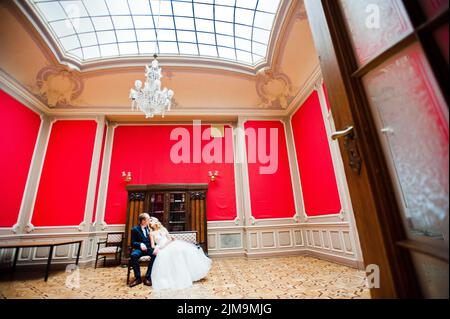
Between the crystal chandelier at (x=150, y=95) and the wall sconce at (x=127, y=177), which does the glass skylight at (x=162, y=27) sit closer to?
the crystal chandelier at (x=150, y=95)

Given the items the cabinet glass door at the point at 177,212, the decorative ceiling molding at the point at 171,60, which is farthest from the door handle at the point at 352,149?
the cabinet glass door at the point at 177,212

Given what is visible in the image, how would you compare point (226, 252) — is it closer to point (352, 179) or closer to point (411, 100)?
point (352, 179)

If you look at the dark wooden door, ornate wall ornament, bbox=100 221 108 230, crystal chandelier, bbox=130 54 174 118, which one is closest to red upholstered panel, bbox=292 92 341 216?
crystal chandelier, bbox=130 54 174 118

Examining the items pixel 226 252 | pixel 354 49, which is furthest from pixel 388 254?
pixel 226 252

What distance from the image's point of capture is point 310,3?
1.50 meters

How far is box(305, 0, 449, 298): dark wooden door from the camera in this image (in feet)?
2.59

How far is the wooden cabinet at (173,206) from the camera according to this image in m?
5.36

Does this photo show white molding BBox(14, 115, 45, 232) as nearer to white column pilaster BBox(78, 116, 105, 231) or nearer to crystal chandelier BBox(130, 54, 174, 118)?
white column pilaster BBox(78, 116, 105, 231)

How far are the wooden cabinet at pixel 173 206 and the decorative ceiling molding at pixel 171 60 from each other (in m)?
3.42

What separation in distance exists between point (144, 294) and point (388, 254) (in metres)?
3.16

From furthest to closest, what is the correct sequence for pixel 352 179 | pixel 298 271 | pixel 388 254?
pixel 298 271 < pixel 352 179 < pixel 388 254

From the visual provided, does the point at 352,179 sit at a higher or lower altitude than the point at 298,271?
higher

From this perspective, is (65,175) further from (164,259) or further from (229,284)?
(229,284)

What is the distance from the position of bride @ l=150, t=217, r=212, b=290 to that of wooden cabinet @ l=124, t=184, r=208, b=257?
1.59 m
